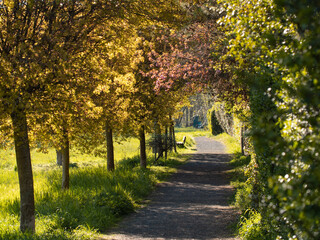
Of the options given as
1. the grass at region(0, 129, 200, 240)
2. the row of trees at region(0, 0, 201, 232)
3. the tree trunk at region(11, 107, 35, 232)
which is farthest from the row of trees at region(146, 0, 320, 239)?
the tree trunk at region(11, 107, 35, 232)

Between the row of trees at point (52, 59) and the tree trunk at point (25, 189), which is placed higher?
the row of trees at point (52, 59)

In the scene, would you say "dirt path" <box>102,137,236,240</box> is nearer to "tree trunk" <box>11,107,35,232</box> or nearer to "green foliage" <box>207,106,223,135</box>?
"tree trunk" <box>11,107,35,232</box>

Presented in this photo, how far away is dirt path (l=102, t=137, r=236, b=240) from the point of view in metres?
8.16

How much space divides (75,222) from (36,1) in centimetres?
466

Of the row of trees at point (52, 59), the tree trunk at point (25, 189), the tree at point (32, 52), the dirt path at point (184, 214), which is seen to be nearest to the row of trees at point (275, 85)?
the dirt path at point (184, 214)

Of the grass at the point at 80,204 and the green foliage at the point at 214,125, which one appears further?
the green foliage at the point at 214,125

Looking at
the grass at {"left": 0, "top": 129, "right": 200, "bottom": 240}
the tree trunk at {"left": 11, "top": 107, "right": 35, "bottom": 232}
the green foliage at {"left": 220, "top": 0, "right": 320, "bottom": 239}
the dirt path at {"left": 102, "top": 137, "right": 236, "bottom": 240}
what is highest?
the green foliage at {"left": 220, "top": 0, "right": 320, "bottom": 239}

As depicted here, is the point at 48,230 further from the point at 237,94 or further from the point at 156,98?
the point at 156,98

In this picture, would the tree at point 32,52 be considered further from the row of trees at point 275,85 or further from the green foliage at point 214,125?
the green foliage at point 214,125

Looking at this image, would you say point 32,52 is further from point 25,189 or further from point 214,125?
point 214,125

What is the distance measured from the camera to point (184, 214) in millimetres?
9953

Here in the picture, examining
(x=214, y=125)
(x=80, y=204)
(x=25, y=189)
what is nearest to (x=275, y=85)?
(x=25, y=189)

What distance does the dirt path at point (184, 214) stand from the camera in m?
8.16

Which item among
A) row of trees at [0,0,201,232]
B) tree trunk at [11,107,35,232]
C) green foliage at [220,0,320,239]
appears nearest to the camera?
green foliage at [220,0,320,239]
